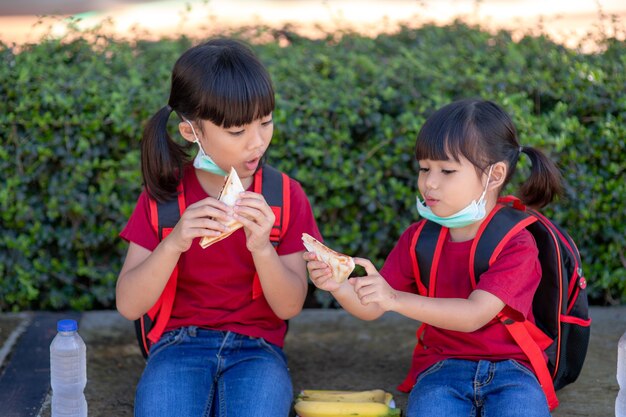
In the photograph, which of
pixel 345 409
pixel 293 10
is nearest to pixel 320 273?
pixel 345 409

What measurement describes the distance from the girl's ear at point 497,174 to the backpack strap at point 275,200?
716 mm

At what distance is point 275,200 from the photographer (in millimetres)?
3088

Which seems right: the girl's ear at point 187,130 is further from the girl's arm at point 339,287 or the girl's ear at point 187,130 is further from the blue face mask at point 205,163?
the girl's arm at point 339,287

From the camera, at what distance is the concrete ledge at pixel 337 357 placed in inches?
132

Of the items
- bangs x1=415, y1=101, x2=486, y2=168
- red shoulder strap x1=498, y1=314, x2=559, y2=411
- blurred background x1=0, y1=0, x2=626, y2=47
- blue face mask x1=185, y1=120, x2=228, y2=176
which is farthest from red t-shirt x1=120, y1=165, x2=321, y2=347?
blurred background x1=0, y1=0, x2=626, y2=47

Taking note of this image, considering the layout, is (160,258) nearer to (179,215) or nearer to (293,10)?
(179,215)

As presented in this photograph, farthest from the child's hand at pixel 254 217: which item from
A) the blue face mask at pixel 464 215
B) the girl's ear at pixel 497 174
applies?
the girl's ear at pixel 497 174

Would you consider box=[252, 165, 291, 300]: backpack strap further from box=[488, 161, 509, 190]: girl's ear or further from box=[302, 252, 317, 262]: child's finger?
box=[488, 161, 509, 190]: girl's ear

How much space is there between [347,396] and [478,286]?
0.70 metres

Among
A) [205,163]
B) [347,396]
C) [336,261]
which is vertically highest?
[205,163]

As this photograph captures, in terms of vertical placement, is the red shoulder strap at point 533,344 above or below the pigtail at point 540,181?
below

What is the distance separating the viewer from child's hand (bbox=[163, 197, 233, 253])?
2709 millimetres

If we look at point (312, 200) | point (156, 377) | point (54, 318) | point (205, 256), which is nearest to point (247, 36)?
point (312, 200)

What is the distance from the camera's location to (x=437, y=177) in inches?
114
